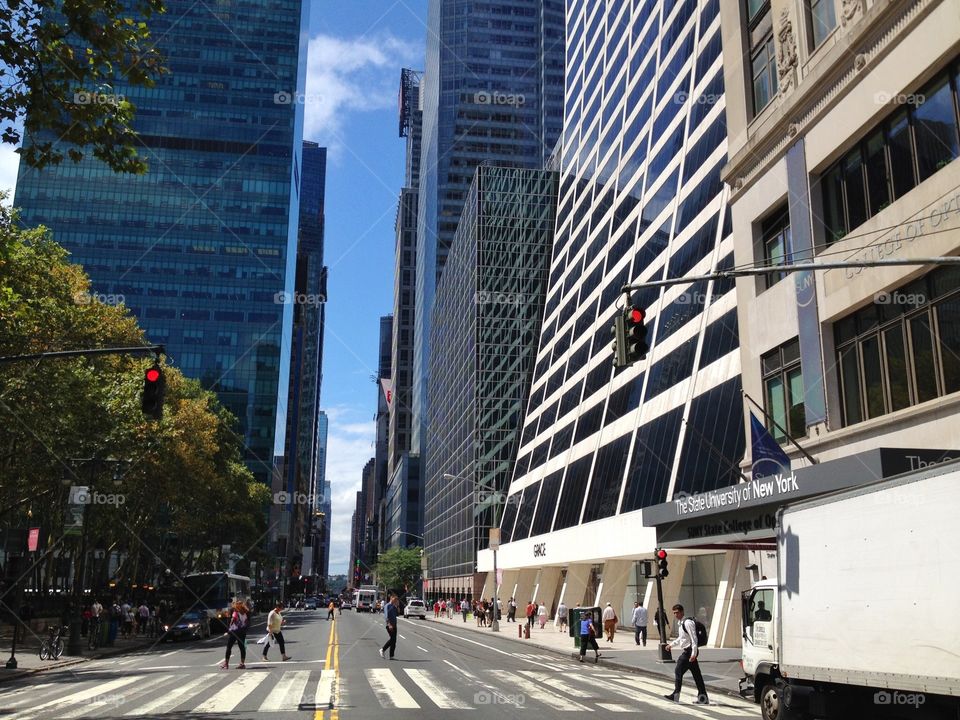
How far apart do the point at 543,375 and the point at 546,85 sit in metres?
82.0

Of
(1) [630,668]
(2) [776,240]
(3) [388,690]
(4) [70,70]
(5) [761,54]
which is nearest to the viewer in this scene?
(4) [70,70]

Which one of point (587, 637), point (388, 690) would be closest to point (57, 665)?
point (388, 690)

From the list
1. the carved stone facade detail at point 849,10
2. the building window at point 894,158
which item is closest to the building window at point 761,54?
the carved stone facade detail at point 849,10

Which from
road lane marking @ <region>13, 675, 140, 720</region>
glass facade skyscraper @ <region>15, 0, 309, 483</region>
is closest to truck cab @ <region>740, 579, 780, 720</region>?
road lane marking @ <region>13, 675, 140, 720</region>

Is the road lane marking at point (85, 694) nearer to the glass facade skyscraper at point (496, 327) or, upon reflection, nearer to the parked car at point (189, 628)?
the parked car at point (189, 628)

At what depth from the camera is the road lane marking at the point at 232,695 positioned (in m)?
14.1

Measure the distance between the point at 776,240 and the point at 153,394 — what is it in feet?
62.3

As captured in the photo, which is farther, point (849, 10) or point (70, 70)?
point (849, 10)

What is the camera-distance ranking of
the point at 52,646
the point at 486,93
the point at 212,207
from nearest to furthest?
the point at 52,646 < the point at 212,207 < the point at 486,93

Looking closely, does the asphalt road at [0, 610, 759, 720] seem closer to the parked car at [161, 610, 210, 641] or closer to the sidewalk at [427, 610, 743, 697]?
the sidewalk at [427, 610, 743, 697]

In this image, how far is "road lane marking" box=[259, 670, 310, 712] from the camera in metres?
14.4

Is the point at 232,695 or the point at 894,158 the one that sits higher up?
the point at 894,158

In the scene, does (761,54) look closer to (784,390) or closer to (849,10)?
(849,10)

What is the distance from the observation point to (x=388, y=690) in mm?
16672
